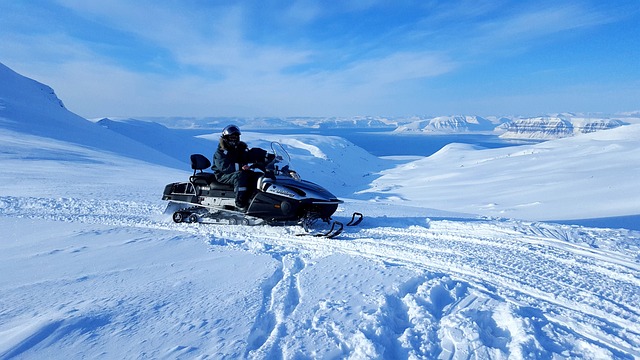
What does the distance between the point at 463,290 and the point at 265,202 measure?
3127 millimetres

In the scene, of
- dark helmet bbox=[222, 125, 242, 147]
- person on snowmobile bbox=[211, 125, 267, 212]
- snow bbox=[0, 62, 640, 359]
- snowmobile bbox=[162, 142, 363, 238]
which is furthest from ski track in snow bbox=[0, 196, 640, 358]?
dark helmet bbox=[222, 125, 242, 147]

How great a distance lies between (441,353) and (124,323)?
218 cm

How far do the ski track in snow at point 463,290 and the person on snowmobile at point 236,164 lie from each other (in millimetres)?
627

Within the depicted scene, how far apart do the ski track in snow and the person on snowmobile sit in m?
0.63

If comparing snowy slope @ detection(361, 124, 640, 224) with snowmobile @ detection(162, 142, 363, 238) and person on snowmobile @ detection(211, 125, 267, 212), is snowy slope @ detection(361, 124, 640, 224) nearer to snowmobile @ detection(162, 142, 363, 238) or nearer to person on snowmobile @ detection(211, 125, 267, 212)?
snowmobile @ detection(162, 142, 363, 238)

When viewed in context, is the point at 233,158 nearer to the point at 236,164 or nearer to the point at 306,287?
the point at 236,164

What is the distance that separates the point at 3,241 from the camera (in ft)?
13.9

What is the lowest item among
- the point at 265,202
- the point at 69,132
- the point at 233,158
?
the point at 265,202

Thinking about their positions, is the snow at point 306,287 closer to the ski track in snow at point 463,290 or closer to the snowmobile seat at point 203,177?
the ski track in snow at point 463,290

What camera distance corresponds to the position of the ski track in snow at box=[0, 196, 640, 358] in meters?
2.37

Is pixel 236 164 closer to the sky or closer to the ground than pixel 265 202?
closer to the sky

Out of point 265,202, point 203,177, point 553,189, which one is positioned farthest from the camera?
point 553,189

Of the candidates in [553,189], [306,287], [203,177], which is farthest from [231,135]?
[553,189]

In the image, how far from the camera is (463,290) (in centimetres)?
318
